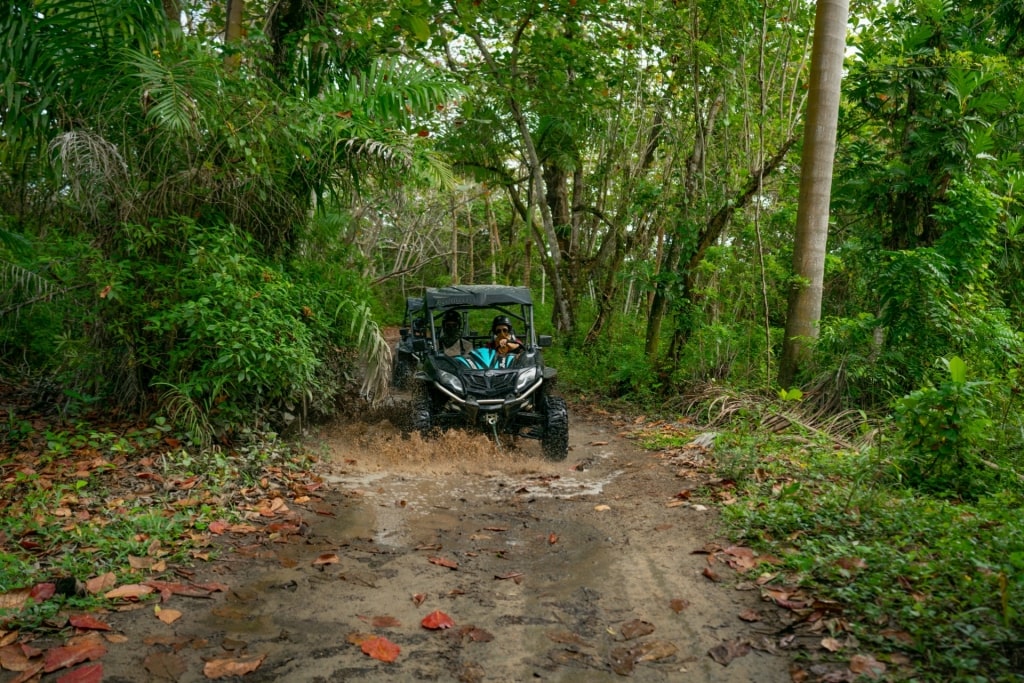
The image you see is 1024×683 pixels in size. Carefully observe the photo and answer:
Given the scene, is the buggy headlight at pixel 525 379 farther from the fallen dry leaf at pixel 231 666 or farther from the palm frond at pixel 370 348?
the fallen dry leaf at pixel 231 666

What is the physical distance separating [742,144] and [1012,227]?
271 inches

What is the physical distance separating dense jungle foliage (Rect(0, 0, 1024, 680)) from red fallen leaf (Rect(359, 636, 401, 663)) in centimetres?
222

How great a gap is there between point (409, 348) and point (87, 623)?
8.40 meters

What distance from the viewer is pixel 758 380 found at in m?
10.8

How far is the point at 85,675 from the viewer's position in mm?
3311

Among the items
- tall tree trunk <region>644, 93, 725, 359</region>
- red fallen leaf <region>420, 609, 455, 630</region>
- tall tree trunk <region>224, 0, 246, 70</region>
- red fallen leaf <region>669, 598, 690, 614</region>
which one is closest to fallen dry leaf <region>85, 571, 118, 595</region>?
red fallen leaf <region>420, 609, 455, 630</region>

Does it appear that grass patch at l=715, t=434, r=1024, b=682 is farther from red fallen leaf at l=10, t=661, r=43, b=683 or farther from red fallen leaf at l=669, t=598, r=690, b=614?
red fallen leaf at l=10, t=661, r=43, b=683

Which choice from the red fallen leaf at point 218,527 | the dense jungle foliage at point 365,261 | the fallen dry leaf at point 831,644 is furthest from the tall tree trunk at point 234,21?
the fallen dry leaf at point 831,644

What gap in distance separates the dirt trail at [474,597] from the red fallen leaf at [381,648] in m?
0.04

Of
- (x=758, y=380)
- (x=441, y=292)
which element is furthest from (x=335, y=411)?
(x=758, y=380)

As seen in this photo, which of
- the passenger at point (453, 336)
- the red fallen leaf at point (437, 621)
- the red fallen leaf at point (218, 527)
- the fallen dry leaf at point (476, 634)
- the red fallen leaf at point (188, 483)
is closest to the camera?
the fallen dry leaf at point (476, 634)

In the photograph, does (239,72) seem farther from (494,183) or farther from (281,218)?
(494,183)

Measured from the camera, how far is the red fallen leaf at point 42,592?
3.98 metres

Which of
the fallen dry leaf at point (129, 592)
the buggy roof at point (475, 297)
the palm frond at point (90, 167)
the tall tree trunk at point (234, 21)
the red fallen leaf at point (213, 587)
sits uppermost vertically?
the tall tree trunk at point (234, 21)
